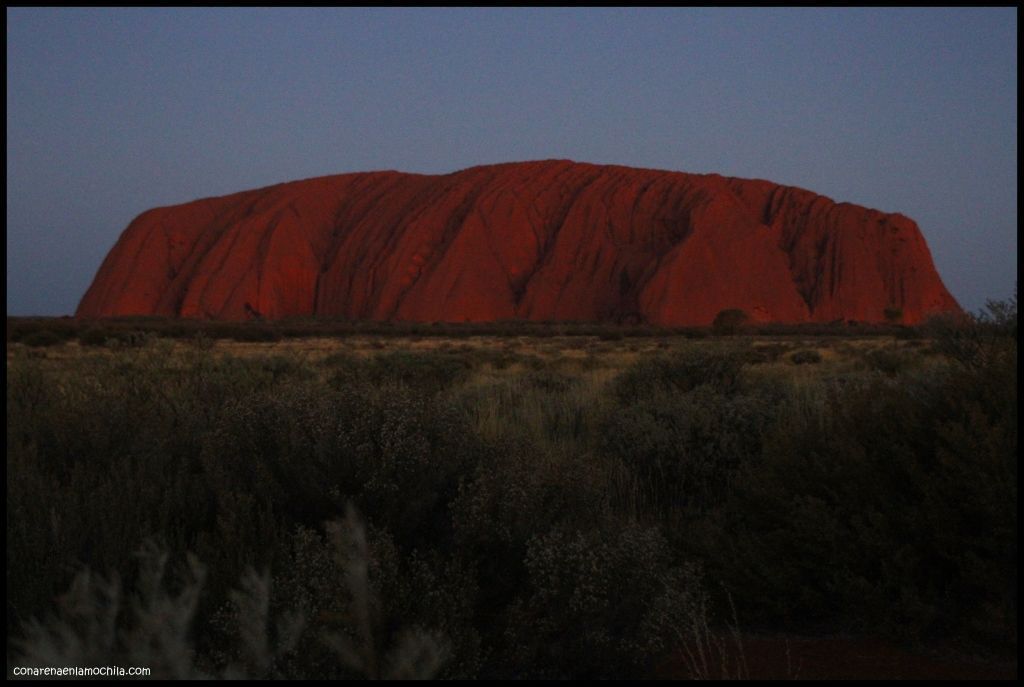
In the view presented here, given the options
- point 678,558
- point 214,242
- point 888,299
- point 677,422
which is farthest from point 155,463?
point 214,242

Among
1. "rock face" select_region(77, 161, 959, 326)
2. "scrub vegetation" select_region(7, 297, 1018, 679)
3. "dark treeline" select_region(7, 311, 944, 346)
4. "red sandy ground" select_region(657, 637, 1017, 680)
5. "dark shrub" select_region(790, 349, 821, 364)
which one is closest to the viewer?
"scrub vegetation" select_region(7, 297, 1018, 679)

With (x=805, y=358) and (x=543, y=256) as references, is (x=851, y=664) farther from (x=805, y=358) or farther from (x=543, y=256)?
(x=543, y=256)

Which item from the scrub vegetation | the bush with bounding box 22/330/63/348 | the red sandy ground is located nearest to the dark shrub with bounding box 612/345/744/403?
the scrub vegetation

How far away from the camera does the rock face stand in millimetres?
68812

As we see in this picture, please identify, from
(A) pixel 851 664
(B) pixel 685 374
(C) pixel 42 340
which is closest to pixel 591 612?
(A) pixel 851 664

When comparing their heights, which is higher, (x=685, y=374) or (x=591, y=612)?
(x=685, y=374)

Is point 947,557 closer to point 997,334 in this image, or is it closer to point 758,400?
point 997,334

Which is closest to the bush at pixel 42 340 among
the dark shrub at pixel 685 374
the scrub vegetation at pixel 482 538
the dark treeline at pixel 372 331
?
the dark treeline at pixel 372 331

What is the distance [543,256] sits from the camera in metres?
73.9

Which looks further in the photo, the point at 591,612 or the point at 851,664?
the point at 851,664

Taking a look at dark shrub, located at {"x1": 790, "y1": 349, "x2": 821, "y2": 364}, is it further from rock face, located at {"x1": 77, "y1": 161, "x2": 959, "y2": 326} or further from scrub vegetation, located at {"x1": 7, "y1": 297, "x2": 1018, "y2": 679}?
rock face, located at {"x1": 77, "y1": 161, "x2": 959, "y2": 326}

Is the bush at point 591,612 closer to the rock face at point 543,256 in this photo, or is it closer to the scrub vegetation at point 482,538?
the scrub vegetation at point 482,538

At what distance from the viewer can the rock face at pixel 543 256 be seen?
68.8 metres

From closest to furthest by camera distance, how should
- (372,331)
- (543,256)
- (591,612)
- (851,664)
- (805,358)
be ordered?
(591,612), (851,664), (805,358), (372,331), (543,256)
